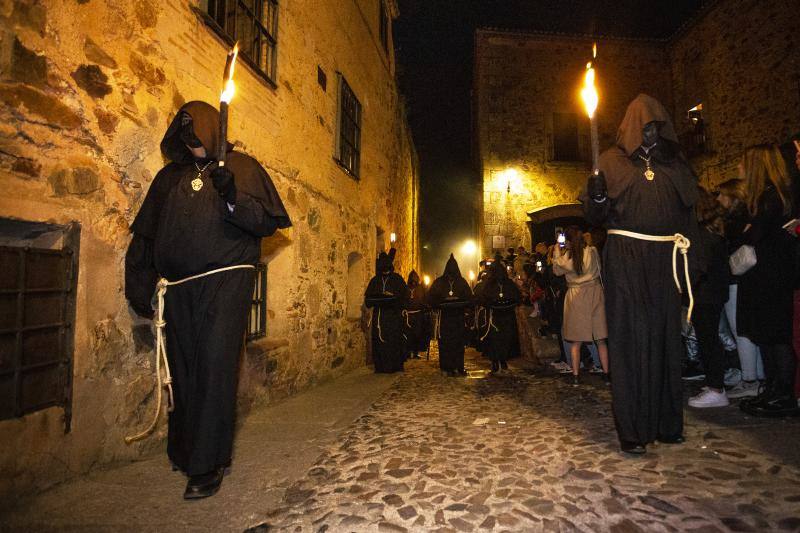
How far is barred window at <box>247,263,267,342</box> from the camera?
4523 mm

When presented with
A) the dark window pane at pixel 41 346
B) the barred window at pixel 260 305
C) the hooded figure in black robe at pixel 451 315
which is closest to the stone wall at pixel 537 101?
the hooded figure in black robe at pixel 451 315

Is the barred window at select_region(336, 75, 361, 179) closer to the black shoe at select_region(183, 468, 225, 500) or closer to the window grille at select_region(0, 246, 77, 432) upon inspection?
the window grille at select_region(0, 246, 77, 432)

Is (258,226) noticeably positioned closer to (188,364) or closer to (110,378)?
(188,364)

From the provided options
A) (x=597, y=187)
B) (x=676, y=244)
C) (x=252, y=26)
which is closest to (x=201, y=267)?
(x=597, y=187)

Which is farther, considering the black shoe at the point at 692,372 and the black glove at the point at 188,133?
the black shoe at the point at 692,372

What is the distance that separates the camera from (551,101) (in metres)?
14.8

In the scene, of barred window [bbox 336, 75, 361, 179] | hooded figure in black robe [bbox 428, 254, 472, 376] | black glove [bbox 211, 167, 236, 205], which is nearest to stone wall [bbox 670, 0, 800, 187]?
hooded figure in black robe [bbox 428, 254, 472, 376]

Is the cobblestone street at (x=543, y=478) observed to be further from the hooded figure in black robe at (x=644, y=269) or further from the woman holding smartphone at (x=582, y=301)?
the woman holding smartphone at (x=582, y=301)

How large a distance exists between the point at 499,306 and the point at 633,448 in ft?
14.2

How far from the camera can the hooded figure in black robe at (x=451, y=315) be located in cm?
658

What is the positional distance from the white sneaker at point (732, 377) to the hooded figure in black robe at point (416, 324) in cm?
457

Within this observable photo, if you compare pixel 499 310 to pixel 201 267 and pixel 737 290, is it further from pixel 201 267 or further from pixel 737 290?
pixel 201 267

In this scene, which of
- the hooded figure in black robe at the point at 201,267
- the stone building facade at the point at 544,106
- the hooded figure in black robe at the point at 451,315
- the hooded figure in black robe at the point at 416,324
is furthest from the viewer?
the stone building facade at the point at 544,106

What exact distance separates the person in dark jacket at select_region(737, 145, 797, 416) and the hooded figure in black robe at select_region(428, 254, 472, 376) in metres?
3.67
